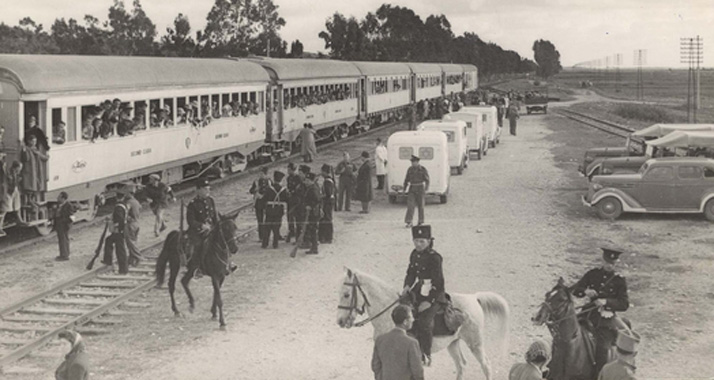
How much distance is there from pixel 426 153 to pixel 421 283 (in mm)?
12865

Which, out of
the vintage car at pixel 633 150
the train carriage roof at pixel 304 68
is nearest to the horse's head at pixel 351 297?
the vintage car at pixel 633 150

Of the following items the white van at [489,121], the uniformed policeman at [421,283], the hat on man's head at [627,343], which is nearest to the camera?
the hat on man's head at [627,343]

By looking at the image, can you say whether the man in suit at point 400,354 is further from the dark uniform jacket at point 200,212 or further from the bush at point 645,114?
the bush at point 645,114

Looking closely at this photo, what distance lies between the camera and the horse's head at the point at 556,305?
305 inches

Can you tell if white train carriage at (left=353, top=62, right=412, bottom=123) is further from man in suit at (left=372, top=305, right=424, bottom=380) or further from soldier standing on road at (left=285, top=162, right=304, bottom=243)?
man in suit at (left=372, top=305, right=424, bottom=380)

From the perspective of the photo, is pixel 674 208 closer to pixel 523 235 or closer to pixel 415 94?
pixel 523 235

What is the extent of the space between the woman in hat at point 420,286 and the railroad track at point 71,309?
457 cm

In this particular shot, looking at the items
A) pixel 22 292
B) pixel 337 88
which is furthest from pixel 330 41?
pixel 22 292

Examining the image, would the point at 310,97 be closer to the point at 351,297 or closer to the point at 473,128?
the point at 473,128

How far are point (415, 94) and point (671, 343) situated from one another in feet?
157

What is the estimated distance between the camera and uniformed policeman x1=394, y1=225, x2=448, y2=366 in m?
8.79

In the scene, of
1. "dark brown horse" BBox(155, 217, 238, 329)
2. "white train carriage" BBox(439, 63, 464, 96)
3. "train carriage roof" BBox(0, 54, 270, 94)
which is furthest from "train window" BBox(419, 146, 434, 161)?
"white train carriage" BBox(439, 63, 464, 96)

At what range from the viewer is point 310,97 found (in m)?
33.6

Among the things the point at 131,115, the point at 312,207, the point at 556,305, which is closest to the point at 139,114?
the point at 131,115
